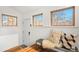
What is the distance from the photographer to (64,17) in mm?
1209

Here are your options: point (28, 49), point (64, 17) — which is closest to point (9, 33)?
point (28, 49)

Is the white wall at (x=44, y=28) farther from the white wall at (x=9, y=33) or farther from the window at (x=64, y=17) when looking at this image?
the white wall at (x=9, y=33)

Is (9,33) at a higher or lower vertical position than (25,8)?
lower

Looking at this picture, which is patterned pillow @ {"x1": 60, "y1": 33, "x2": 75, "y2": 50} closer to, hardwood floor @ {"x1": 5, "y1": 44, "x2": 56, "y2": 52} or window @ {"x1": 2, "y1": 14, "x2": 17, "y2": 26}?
hardwood floor @ {"x1": 5, "y1": 44, "x2": 56, "y2": 52}

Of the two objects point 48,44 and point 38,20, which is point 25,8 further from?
point 48,44

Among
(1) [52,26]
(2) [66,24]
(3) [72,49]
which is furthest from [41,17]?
(3) [72,49]

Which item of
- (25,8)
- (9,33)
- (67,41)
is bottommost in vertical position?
(67,41)

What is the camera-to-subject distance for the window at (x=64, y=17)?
1.18 meters

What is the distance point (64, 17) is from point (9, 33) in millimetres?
768

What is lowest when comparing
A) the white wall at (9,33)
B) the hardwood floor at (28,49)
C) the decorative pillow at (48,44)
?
the hardwood floor at (28,49)

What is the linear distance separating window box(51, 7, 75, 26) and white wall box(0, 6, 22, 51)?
47 cm

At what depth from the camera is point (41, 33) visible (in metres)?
1.28

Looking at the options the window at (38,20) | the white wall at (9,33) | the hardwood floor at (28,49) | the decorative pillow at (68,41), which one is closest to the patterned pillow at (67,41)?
the decorative pillow at (68,41)

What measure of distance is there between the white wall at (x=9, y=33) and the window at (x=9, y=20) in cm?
4
